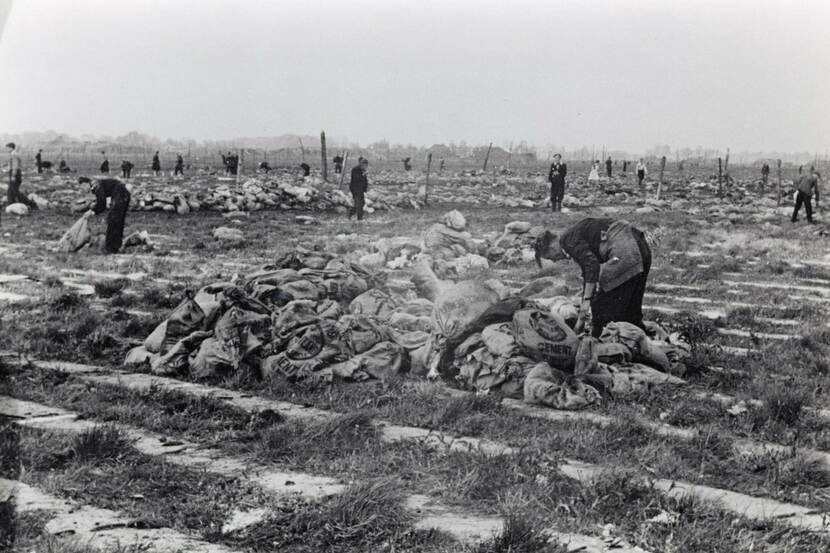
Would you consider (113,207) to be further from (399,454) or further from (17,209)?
(399,454)

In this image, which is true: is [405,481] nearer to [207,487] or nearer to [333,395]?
[207,487]

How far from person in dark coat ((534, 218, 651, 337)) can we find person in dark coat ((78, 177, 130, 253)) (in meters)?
6.77

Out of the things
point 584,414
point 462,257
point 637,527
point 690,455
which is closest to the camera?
point 637,527

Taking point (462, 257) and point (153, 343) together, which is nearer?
point (153, 343)

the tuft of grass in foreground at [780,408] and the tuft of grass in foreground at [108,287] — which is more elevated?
the tuft of grass in foreground at [780,408]

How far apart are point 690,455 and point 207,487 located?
2.48 meters

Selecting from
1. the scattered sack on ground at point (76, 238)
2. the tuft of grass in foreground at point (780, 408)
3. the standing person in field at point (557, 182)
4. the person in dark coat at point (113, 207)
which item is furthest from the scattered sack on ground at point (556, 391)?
the standing person in field at point (557, 182)

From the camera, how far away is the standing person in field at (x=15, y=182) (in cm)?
1236

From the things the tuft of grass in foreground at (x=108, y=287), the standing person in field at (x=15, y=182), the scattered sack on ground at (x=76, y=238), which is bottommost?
the tuft of grass in foreground at (x=108, y=287)

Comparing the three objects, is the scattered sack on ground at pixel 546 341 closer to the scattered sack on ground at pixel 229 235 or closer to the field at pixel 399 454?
the field at pixel 399 454

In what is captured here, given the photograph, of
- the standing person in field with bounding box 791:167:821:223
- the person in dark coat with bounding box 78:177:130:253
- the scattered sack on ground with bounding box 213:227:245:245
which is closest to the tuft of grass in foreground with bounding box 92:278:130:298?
the person in dark coat with bounding box 78:177:130:253

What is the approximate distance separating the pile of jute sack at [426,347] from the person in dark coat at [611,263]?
0.83ft

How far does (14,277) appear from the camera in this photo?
7.97 m

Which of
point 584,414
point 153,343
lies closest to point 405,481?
point 584,414
